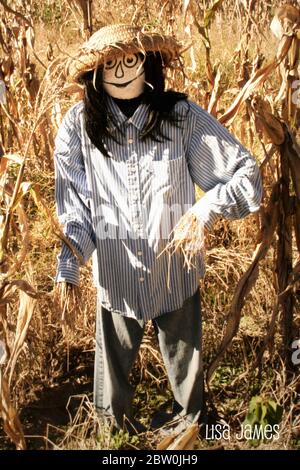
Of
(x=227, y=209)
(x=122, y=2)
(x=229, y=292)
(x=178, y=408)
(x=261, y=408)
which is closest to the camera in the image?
(x=227, y=209)

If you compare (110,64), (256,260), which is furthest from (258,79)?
(256,260)

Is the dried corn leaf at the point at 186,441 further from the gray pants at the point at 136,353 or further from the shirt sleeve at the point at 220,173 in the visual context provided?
the shirt sleeve at the point at 220,173

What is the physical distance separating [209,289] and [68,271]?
0.81m

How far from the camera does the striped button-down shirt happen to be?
1.65 metres

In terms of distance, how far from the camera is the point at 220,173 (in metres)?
1.68

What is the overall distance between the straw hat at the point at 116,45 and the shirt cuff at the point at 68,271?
418mm

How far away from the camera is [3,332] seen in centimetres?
182

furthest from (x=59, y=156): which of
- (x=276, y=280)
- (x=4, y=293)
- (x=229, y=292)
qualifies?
(x=229, y=292)

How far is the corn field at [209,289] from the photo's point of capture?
1.73 metres

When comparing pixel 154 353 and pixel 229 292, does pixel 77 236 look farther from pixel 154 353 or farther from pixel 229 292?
pixel 229 292

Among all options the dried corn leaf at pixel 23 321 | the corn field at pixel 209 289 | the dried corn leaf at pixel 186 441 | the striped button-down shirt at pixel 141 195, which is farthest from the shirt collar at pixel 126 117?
the dried corn leaf at pixel 186 441

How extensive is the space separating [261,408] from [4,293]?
0.64 meters

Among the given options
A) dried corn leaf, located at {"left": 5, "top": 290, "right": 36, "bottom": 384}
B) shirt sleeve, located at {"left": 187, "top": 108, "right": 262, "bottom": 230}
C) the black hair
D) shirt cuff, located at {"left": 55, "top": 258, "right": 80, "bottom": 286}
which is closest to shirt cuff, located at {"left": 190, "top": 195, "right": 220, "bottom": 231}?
shirt sleeve, located at {"left": 187, "top": 108, "right": 262, "bottom": 230}

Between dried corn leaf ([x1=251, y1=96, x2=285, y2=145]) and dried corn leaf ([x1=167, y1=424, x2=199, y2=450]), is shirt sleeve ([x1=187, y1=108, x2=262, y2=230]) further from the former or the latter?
dried corn leaf ([x1=167, y1=424, x2=199, y2=450])
